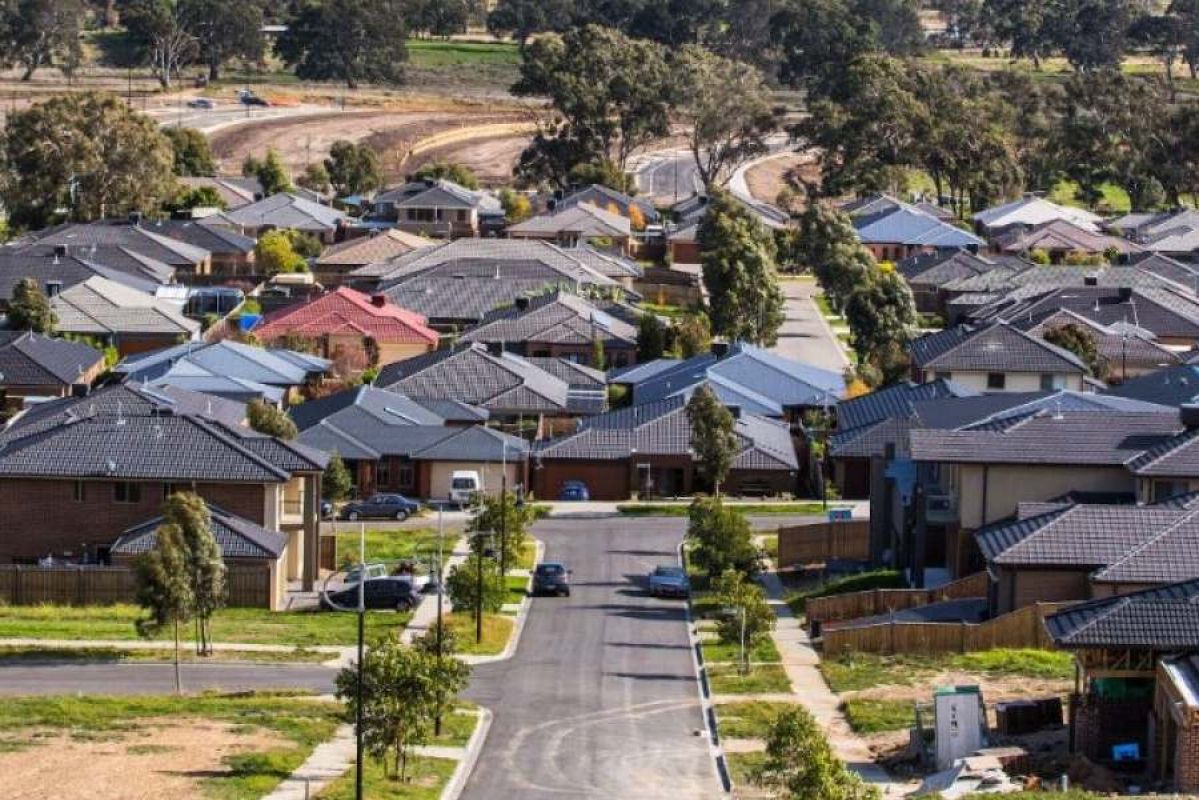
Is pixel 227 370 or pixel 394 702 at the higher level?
pixel 227 370

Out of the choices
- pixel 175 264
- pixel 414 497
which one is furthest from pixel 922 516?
pixel 175 264

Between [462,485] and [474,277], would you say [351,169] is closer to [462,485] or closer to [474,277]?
[474,277]

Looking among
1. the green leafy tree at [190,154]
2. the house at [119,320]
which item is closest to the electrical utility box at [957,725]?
the house at [119,320]

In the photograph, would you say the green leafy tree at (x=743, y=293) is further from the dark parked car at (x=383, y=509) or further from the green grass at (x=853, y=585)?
the green grass at (x=853, y=585)

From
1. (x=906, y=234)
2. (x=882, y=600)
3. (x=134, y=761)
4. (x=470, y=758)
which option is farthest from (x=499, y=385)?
(x=906, y=234)

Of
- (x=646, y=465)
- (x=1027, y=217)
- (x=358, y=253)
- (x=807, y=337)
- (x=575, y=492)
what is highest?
(x=1027, y=217)

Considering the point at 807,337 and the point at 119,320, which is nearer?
the point at 119,320
